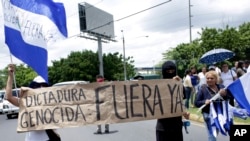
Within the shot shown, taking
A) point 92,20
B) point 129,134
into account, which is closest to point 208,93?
point 129,134

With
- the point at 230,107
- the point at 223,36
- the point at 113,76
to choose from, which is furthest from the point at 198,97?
the point at 113,76

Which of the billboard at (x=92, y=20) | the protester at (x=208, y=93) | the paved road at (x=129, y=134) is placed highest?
the billboard at (x=92, y=20)

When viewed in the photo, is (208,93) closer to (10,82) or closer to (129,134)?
(10,82)

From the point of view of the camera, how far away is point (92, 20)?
2884 inches

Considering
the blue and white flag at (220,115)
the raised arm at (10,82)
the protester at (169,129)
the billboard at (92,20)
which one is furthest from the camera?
the billboard at (92,20)

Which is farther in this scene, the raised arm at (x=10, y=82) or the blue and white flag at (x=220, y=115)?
the blue and white flag at (x=220, y=115)

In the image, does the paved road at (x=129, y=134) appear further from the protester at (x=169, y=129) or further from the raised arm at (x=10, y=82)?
the raised arm at (x=10, y=82)

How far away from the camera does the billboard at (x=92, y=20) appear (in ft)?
234

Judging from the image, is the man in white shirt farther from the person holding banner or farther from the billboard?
the billboard

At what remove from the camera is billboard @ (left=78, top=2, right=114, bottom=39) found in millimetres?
71312

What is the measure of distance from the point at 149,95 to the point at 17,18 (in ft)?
6.24

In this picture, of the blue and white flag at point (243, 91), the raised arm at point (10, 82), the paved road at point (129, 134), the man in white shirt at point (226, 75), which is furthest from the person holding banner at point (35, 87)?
the man in white shirt at point (226, 75)

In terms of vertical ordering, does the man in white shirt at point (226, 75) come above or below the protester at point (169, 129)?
above

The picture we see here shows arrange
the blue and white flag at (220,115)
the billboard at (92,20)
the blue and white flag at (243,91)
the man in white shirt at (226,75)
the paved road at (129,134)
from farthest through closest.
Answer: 1. the billboard at (92,20)
2. the man in white shirt at (226,75)
3. the paved road at (129,134)
4. the blue and white flag at (220,115)
5. the blue and white flag at (243,91)
